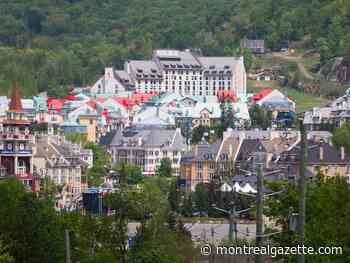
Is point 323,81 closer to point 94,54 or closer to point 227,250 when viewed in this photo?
point 94,54

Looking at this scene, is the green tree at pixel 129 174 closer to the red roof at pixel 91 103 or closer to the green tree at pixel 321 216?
the red roof at pixel 91 103

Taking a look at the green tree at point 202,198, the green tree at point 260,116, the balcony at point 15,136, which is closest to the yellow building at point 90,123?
the green tree at point 260,116

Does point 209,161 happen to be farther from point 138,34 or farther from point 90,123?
point 138,34

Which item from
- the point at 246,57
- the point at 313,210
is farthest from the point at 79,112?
the point at 313,210

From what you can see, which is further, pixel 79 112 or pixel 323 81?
pixel 323 81

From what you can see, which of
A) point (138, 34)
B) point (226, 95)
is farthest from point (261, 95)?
point (138, 34)

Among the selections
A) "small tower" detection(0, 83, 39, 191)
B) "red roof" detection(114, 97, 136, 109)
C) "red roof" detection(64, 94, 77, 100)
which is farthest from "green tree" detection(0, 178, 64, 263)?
"red roof" detection(114, 97, 136, 109)
